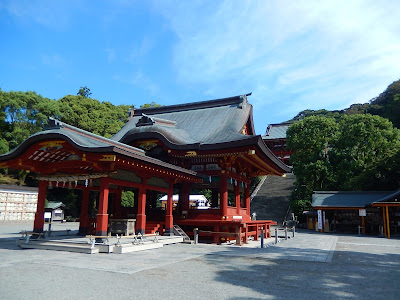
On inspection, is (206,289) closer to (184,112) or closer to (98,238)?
(98,238)

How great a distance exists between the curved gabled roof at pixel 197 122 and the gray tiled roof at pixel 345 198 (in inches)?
373

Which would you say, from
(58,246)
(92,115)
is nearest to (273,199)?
(92,115)

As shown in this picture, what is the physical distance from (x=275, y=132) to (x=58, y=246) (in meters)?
49.3

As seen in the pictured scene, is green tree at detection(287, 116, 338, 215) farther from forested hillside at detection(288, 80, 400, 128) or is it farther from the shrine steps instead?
forested hillside at detection(288, 80, 400, 128)

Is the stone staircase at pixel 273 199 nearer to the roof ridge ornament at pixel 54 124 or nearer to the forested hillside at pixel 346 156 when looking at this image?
the forested hillside at pixel 346 156

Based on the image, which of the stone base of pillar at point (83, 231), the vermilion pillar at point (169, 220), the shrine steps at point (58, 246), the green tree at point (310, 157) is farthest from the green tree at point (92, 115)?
the shrine steps at point (58, 246)

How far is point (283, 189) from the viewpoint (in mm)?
38938

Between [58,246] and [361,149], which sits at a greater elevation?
[361,149]

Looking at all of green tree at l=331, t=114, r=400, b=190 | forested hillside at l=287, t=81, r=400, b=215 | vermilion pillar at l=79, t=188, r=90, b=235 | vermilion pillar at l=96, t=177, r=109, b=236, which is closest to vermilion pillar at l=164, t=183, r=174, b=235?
vermilion pillar at l=79, t=188, r=90, b=235

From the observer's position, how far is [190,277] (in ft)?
21.5

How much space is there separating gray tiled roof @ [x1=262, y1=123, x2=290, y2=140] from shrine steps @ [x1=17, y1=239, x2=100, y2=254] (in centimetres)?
4479

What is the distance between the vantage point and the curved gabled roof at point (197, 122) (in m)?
15.9

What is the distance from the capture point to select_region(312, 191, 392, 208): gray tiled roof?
930 inches

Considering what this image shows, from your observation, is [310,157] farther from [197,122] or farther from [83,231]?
[83,231]
